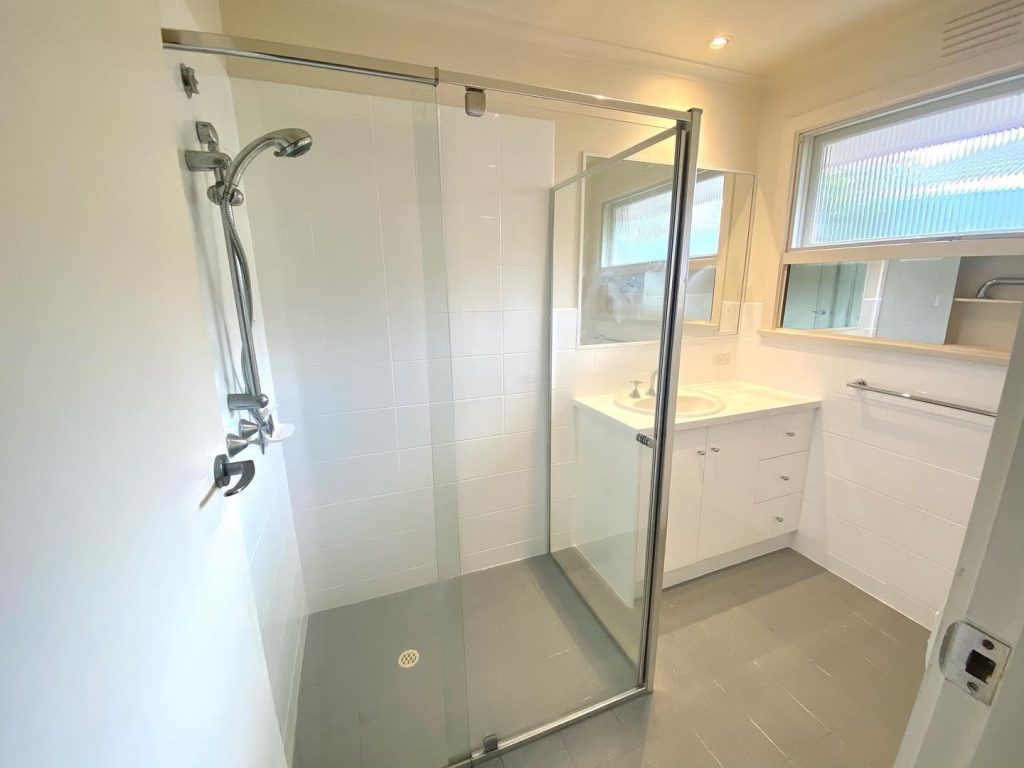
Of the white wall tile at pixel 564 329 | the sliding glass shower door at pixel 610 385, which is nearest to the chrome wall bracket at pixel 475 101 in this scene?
the sliding glass shower door at pixel 610 385

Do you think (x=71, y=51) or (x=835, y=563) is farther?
(x=835, y=563)

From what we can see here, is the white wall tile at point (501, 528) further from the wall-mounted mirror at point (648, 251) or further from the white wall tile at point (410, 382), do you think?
the wall-mounted mirror at point (648, 251)

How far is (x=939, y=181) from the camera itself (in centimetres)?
160

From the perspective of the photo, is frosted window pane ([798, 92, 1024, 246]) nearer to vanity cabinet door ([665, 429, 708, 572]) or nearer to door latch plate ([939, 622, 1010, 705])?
vanity cabinet door ([665, 429, 708, 572])

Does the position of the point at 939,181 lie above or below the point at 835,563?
above

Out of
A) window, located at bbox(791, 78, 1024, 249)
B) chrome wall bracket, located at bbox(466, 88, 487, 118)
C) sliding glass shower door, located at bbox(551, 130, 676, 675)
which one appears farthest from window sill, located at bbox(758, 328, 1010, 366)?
chrome wall bracket, located at bbox(466, 88, 487, 118)

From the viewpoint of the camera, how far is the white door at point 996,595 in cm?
37

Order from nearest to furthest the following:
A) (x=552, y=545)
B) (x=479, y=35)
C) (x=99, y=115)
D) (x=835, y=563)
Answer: (x=99, y=115)
(x=479, y=35)
(x=835, y=563)
(x=552, y=545)

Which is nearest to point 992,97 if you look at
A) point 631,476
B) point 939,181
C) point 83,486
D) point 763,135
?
point 939,181

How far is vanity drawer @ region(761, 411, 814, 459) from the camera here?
1.94 meters

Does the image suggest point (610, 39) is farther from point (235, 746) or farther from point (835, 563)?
point (835, 563)

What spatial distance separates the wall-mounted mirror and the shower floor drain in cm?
154

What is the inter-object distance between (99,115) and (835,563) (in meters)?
2.96

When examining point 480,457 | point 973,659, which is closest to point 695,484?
point 480,457
